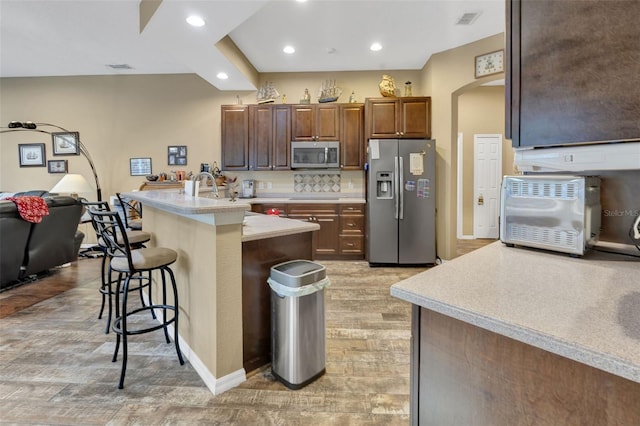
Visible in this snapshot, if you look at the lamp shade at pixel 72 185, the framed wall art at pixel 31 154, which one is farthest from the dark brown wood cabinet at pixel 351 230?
the framed wall art at pixel 31 154

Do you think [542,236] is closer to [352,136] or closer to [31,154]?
[352,136]

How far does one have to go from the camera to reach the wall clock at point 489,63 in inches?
160

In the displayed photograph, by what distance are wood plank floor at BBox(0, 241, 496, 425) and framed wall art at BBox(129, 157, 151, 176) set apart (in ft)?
10.0

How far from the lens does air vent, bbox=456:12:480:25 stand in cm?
350

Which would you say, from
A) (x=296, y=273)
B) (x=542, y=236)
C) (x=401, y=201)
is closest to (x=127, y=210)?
(x=296, y=273)

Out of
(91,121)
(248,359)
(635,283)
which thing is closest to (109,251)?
(248,359)

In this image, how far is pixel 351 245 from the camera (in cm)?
493

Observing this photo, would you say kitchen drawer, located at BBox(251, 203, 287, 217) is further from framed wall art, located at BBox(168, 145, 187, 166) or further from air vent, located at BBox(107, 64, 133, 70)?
air vent, located at BBox(107, 64, 133, 70)

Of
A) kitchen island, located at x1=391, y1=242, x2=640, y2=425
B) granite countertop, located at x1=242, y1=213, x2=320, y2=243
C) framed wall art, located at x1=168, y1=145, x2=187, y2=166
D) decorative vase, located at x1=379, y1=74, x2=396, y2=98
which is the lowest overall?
kitchen island, located at x1=391, y1=242, x2=640, y2=425

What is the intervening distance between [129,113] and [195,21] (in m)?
3.39

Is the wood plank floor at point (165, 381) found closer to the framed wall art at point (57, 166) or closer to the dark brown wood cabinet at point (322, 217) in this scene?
the dark brown wood cabinet at point (322, 217)

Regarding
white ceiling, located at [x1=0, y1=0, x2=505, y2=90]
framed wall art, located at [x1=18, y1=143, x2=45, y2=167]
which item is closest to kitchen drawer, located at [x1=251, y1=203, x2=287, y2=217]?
white ceiling, located at [x1=0, y1=0, x2=505, y2=90]

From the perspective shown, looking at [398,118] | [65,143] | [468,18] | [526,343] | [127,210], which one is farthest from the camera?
[65,143]

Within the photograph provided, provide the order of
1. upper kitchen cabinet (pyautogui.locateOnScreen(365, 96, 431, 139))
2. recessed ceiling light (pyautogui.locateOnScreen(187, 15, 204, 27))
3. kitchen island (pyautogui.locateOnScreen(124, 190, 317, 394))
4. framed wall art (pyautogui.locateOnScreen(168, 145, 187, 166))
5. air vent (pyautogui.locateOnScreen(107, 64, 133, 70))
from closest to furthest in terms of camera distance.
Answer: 1. kitchen island (pyautogui.locateOnScreen(124, 190, 317, 394))
2. recessed ceiling light (pyautogui.locateOnScreen(187, 15, 204, 27))
3. upper kitchen cabinet (pyautogui.locateOnScreen(365, 96, 431, 139))
4. air vent (pyautogui.locateOnScreen(107, 64, 133, 70))
5. framed wall art (pyautogui.locateOnScreen(168, 145, 187, 166))
